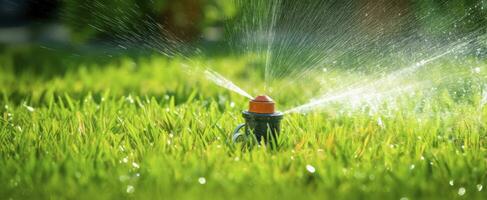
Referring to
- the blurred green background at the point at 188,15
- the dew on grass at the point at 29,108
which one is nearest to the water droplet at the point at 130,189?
the dew on grass at the point at 29,108

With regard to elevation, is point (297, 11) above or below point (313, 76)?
above

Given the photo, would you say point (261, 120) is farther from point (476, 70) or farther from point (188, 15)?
point (188, 15)

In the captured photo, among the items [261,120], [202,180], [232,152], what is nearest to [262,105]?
[261,120]

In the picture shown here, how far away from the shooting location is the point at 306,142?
243 centimetres

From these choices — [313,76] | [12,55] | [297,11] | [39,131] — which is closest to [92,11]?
[12,55]

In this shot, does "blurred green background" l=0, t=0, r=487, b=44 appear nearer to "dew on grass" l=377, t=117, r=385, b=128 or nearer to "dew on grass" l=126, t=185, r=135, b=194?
"dew on grass" l=377, t=117, r=385, b=128

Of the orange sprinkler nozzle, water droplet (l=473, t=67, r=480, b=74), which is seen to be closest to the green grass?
the orange sprinkler nozzle

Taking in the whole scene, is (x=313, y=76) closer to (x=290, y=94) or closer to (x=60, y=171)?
(x=290, y=94)

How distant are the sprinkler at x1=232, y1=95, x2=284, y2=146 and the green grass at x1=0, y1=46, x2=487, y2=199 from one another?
60mm

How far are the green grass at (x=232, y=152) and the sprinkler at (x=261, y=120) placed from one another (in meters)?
0.06

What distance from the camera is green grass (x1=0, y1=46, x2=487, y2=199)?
197 centimetres

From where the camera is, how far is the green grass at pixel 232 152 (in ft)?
6.46

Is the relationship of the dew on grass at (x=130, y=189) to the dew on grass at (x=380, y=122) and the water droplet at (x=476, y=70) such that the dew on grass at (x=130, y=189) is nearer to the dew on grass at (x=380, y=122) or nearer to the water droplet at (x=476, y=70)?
the dew on grass at (x=380, y=122)

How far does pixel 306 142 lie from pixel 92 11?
3433mm
